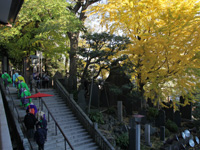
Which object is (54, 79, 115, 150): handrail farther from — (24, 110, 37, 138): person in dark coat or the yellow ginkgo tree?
the yellow ginkgo tree

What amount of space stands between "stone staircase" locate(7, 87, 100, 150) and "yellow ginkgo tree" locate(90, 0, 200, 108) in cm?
525

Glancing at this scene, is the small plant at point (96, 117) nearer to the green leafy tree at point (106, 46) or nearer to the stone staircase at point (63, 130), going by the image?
the stone staircase at point (63, 130)

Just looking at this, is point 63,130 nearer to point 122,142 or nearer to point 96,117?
point 96,117

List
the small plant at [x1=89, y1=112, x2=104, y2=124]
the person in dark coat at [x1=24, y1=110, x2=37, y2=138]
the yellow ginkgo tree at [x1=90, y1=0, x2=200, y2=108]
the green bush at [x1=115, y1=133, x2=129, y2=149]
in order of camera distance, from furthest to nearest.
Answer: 1. the small plant at [x1=89, y1=112, x2=104, y2=124]
2. the green bush at [x1=115, y1=133, x2=129, y2=149]
3. the yellow ginkgo tree at [x1=90, y1=0, x2=200, y2=108]
4. the person in dark coat at [x1=24, y1=110, x2=37, y2=138]

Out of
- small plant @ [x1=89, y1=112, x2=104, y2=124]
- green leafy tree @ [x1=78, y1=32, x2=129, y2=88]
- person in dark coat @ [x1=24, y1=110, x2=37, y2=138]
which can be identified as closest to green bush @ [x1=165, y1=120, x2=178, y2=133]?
small plant @ [x1=89, y1=112, x2=104, y2=124]

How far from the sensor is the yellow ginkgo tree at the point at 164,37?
9.54 meters

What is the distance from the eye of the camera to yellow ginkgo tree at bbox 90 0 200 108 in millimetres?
9539

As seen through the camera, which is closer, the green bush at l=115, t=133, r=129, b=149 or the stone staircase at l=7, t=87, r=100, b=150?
the stone staircase at l=7, t=87, r=100, b=150

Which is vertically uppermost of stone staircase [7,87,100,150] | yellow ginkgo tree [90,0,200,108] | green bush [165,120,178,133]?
yellow ginkgo tree [90,0,200,108]

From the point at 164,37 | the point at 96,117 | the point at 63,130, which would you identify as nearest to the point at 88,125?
the point at 96,117

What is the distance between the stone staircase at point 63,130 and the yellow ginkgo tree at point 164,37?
207 inches

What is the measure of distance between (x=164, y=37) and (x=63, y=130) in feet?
27.1

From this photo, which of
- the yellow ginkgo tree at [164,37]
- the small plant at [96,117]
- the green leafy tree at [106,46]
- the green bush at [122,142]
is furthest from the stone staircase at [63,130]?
the yellow ginkgo tree at [164,37]

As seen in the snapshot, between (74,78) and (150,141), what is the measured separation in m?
8.77
